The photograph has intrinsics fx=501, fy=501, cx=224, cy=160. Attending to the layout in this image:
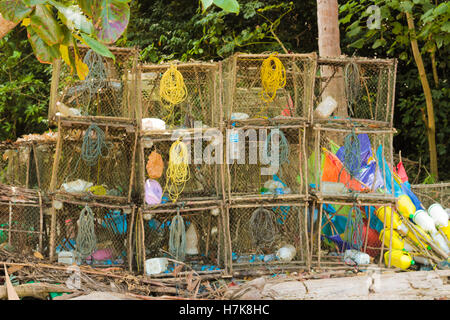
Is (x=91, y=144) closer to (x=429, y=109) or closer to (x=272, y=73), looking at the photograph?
(x=272, y=73)

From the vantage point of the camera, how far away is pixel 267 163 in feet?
16.1

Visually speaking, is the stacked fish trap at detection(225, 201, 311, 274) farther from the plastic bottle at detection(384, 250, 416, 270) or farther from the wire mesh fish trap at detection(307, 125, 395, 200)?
the plastic bottle at detection(384, 250, 416, 270)

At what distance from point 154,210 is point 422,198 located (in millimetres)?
3564

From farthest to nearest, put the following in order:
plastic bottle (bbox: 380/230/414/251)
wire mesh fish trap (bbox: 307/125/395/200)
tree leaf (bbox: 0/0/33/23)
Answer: plastic bottle (bbox: 380/230/414/251)
wire mesh fish trap (bbox: 307/125/395/200)
tree leaf (bbox: 0/0/33/23)

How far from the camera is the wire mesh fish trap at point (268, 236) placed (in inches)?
184

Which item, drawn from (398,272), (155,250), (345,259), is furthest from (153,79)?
(398,272)

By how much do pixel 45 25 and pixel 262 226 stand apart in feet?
10.5

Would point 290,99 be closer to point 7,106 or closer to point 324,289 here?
point 324,289

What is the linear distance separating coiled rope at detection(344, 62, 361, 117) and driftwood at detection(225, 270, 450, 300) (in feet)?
5.10

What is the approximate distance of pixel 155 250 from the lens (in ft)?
16.2

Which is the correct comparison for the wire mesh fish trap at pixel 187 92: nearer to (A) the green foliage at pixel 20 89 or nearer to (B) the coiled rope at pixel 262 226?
(B) the coiled rope at pixel 262 226

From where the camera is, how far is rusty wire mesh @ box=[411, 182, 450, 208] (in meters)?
6.12

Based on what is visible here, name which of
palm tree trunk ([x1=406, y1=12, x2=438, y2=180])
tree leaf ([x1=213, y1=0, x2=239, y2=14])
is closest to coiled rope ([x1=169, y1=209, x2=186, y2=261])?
tree leaf ([x1=213, y1=0, x2=239, y2=14])

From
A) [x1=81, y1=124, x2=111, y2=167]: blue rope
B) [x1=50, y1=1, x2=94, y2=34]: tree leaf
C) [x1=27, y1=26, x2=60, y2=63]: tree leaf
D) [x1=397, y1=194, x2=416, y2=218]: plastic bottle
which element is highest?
[x1=50, y1=1, x2=94, y2=34]: tree leaf
